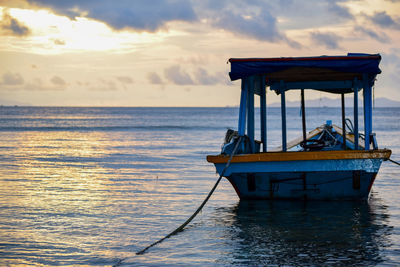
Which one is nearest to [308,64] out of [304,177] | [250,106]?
[250,106]

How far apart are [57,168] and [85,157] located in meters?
5.83

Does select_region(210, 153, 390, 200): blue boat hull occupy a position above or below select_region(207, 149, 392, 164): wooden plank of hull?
below

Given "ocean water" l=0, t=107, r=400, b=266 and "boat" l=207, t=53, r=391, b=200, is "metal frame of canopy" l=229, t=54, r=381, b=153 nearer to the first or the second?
"boat" l=207, t=53, r=391, b=200

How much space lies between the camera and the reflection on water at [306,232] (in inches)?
348

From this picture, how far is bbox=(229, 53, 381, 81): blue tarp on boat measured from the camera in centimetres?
1243

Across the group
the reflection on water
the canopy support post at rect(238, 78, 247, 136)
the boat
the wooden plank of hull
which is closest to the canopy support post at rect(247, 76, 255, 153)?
the boat

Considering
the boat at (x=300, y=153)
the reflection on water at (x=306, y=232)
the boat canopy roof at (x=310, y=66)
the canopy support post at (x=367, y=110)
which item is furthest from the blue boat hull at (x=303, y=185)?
the boat canopy roof at (x=310, y=66)

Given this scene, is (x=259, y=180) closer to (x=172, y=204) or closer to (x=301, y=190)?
(x=301, y=190)

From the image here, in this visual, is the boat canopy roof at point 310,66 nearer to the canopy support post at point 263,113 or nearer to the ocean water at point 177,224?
the canopy support post at point 263,113

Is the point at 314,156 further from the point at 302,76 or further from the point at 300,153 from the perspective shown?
the point at 302,76

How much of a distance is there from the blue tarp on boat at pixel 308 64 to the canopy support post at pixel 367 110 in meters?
0.84

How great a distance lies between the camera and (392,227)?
1125cm

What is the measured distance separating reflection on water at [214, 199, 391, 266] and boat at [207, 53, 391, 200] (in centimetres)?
40

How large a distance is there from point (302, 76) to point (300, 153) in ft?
8.30
